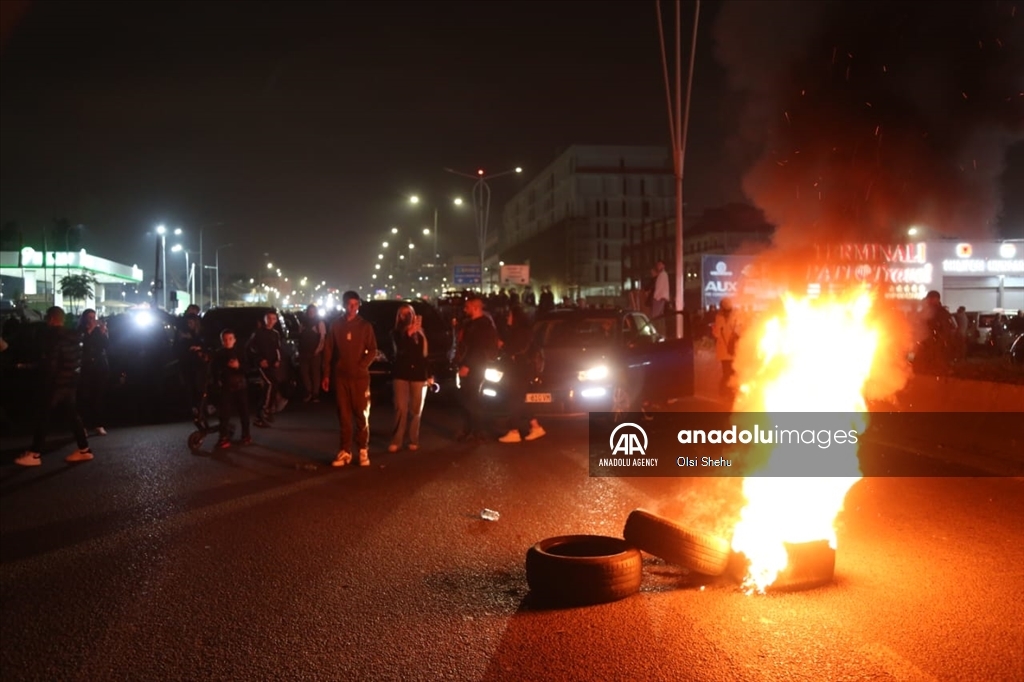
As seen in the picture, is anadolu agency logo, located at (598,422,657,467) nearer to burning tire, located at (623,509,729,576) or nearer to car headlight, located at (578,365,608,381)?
car headlight, located at (578,365,608,381)

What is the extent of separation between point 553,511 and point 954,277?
32993mm

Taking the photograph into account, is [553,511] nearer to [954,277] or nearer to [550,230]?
[954,277]

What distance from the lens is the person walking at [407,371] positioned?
10.6 metres

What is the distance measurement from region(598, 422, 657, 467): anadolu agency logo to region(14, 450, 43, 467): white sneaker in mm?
6841

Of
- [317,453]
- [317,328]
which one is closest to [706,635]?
[317,453]

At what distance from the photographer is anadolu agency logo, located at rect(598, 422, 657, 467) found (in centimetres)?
1033

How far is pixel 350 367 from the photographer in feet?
32.9

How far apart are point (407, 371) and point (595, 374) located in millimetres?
3001

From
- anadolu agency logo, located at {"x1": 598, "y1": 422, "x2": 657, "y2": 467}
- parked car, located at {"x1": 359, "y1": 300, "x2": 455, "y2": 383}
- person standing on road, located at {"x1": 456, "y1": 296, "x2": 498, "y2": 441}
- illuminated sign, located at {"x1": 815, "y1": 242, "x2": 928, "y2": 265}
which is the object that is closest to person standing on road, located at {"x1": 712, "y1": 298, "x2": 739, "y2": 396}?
illuminated sign, located at {"x1": 815, "y1": 242, "x2": 928, "y2": 265}

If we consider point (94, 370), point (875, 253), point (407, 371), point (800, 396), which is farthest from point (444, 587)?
point (875, 253)

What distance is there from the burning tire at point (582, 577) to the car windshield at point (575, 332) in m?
8.05

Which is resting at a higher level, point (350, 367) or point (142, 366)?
point (350, 367)

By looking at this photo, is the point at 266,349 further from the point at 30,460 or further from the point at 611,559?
the point at 611,559

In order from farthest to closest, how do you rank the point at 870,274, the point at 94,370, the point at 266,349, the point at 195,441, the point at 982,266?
1. the point at 982,266
2. the point at 870,274
3. the point at 266,349
4. the point at 94,370
5. the point at 195,441
